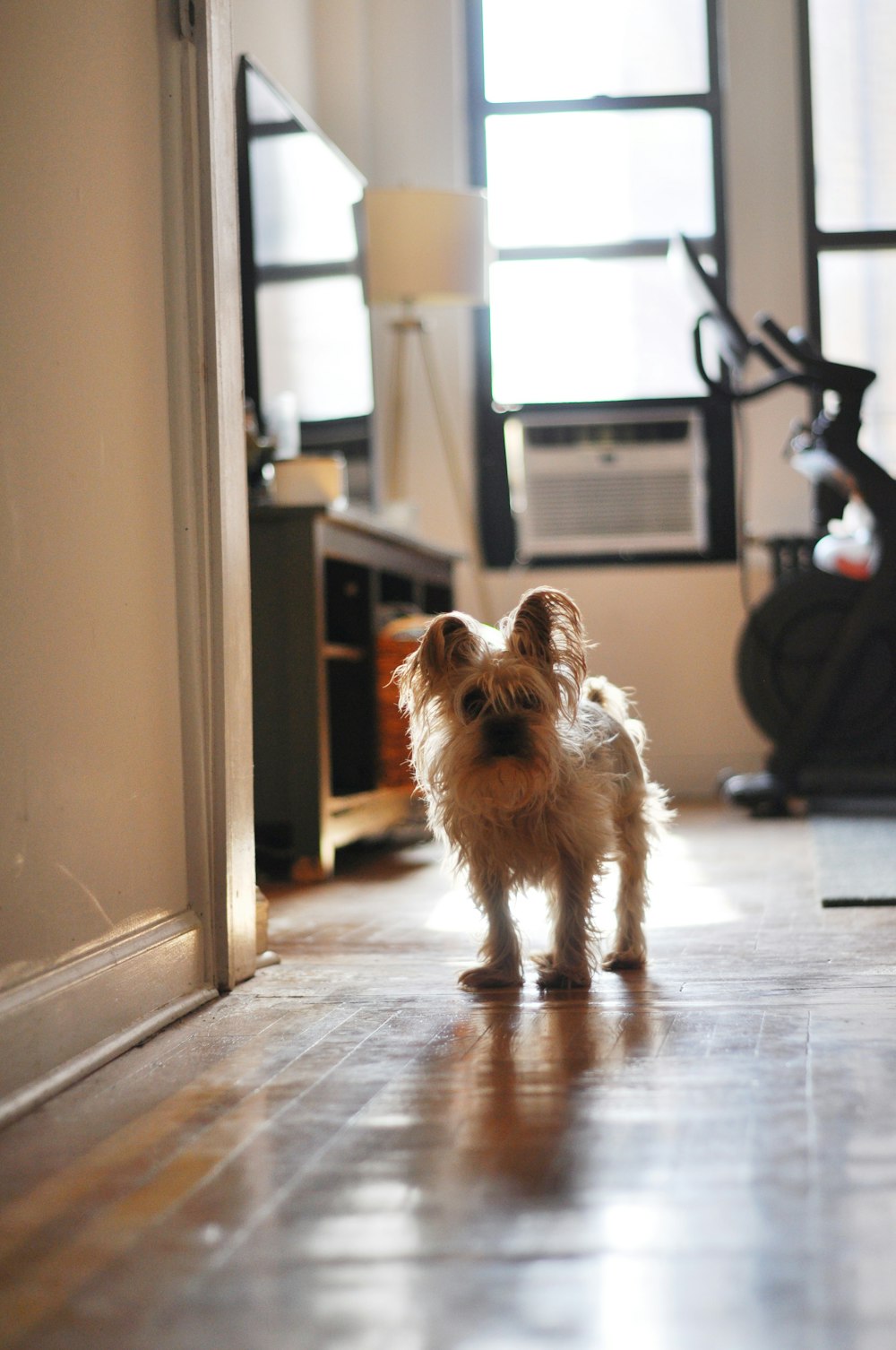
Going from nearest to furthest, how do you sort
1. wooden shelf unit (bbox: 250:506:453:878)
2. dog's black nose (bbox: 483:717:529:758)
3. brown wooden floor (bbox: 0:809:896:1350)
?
brown wooden floor (bbox: 0:809:896:1350) → dog's black nose (bbox: 483:717:529:758) → wooden shelf unit (bbox: 250:506:453:878)

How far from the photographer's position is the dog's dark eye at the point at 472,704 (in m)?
2.23

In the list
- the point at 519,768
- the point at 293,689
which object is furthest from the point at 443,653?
the point at 293,689

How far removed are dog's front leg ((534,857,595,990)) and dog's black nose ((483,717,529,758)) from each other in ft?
0.82

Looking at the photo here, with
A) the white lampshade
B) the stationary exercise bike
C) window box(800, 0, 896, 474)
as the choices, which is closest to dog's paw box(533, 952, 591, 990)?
the stationary exercise bike

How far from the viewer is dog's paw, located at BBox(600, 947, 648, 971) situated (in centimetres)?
251

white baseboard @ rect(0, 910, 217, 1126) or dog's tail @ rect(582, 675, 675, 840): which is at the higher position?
dog's tail @ rect(582, 675, 675, 840)

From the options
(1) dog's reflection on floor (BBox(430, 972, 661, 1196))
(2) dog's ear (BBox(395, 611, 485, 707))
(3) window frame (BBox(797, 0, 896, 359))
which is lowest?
(1) dog's reflection on floor (BBox(430, 972, 661, 1196))

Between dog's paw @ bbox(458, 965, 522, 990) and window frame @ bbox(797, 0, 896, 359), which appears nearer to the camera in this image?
dog's paw @ bbox(458, 965, 522, 990)

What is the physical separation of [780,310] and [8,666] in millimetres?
5182

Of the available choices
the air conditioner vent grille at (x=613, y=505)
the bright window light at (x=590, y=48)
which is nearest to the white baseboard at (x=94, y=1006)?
the air conditioner vent grille at (x=613, y=505)

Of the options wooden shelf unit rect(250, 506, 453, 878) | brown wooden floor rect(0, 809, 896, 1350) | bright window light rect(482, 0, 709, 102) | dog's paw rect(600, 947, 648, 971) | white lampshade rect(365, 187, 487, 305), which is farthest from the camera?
bright window light rect(482, 0, 709, 102)

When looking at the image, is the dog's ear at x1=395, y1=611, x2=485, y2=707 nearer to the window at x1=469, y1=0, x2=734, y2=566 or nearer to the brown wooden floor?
the brown wooden floor

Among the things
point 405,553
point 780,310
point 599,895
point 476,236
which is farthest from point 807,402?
point 599,895

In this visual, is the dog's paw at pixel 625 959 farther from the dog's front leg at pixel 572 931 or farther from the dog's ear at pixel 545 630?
the dog's ear at pixel 545 630
